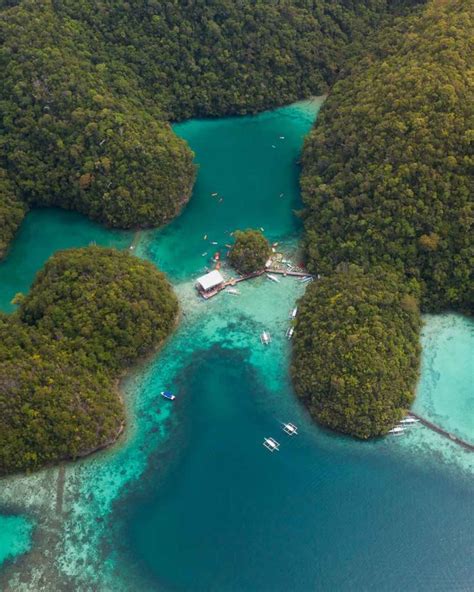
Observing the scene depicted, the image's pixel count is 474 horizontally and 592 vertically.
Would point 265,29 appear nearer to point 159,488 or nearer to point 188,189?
point 188,189

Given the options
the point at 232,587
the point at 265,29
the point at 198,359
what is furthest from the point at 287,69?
the point at 232,587

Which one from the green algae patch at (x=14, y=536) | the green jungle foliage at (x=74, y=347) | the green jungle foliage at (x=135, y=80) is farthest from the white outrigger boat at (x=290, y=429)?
the green jungle foliage at (x=135, y=80)

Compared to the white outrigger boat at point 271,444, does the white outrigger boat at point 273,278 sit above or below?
above

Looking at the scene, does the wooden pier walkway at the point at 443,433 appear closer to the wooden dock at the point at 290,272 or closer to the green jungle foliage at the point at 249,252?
the wooden dock at the point at 290,272

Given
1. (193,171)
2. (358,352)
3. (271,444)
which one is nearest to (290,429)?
(271,444)

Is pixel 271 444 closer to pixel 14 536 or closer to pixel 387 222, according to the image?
pixel 14 536
